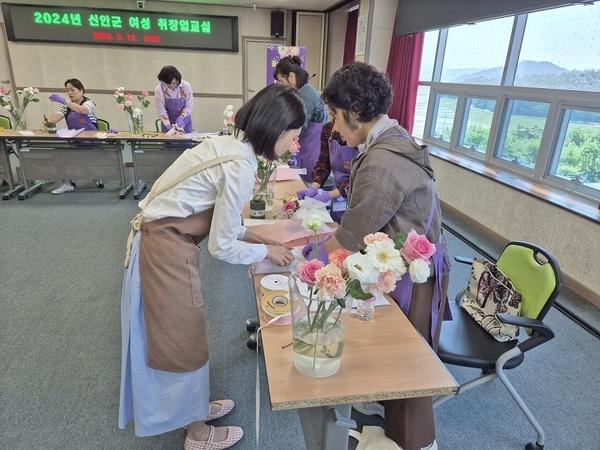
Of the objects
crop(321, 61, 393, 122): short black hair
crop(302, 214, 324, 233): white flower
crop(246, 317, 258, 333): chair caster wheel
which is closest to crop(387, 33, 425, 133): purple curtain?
crop(246, 317, 258, 333): chair caster wheel

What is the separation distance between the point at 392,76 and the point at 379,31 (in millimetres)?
654

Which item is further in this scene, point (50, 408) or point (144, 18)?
point (144, 18)

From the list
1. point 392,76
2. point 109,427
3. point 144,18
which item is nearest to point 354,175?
point 109,427

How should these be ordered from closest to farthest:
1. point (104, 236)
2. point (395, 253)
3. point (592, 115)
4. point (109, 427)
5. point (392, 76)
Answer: point (395, 253) < point (109, 427) < point (592, 115) < point (104, 236) < point (392, 76)

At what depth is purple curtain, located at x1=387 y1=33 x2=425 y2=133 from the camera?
195 inches

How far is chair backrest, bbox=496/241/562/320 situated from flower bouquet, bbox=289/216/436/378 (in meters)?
0.86

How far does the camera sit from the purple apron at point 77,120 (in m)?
4.65

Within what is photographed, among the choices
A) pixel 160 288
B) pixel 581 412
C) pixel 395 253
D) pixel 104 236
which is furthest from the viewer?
pixel 104 236

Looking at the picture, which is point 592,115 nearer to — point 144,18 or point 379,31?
point 379,31

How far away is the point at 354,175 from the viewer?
130cm

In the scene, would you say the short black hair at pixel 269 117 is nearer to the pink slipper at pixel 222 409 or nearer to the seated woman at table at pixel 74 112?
the pink slipper at pixel 222 409

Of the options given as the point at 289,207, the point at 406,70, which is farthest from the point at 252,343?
the point at 406,70

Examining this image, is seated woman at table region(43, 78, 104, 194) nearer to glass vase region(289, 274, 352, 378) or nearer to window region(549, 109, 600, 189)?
glass vase region(289, 274, 352, 378)

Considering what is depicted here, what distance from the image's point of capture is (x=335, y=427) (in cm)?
103
